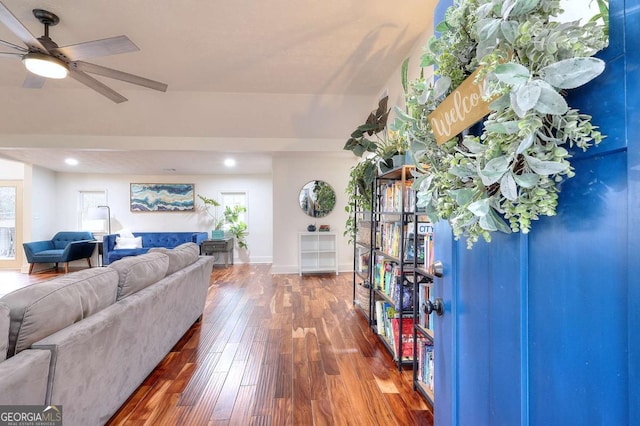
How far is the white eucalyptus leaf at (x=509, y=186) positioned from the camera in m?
0.48

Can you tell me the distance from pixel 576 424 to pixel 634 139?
1.60 ft

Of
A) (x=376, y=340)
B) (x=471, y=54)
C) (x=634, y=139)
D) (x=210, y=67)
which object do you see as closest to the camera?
(x=634, y=139)

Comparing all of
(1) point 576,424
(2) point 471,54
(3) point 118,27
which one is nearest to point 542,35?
(2) point 471,54

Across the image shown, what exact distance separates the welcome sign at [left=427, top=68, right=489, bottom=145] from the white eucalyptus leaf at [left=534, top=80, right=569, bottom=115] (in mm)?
159

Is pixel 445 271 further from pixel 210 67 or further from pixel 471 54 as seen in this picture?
pixel 210 67

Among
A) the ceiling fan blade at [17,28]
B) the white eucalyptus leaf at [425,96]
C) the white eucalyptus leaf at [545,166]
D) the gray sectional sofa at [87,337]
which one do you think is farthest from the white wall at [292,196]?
the white eucalyptus leaf at [545,166]

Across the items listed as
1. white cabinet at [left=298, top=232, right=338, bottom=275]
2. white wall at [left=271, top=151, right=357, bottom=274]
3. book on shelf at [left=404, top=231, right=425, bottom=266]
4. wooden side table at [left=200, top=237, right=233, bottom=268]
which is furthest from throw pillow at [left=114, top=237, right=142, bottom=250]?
book on shelf at [left=404, top=231, right=425, bottom=266]

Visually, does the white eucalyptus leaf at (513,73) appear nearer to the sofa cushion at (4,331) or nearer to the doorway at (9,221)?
the sofa cushion at (4,331)

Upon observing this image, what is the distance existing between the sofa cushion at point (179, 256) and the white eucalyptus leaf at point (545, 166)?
2624 mm

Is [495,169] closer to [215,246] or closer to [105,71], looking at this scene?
[105,71]

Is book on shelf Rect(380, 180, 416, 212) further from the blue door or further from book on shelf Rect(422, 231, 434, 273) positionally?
the blue door

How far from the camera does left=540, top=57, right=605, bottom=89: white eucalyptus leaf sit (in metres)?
0.39

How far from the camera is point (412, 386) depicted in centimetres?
192

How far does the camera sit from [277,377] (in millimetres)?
2025
